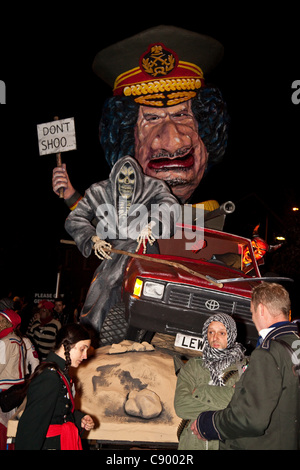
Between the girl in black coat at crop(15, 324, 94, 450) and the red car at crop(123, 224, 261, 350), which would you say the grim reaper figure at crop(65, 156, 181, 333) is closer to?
the red car at crop(123, 224, 261, 350)

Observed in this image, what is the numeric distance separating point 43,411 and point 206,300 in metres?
3.23

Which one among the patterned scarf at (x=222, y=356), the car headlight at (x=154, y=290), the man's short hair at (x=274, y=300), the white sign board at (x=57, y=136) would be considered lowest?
the patterned scarf at (x=222, y=356)

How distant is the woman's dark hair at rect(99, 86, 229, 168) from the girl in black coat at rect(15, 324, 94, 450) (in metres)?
6.39

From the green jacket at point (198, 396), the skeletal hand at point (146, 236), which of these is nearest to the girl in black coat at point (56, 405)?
the green jacket at point (198, 396)

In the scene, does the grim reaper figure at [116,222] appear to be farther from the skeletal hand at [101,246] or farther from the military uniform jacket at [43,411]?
the military uniform jacket at [43,411]

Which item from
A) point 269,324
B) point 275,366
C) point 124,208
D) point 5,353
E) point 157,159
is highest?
point 157,159

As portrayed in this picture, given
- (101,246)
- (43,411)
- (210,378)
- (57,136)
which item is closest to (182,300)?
(101,246)

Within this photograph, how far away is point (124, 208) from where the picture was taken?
7789 mm

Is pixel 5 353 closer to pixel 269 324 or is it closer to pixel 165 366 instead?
pixel 165 366

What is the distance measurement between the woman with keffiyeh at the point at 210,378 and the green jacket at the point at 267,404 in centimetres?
55

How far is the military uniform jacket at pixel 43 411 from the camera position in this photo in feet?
9.78

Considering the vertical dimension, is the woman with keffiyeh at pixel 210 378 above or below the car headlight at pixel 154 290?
below
